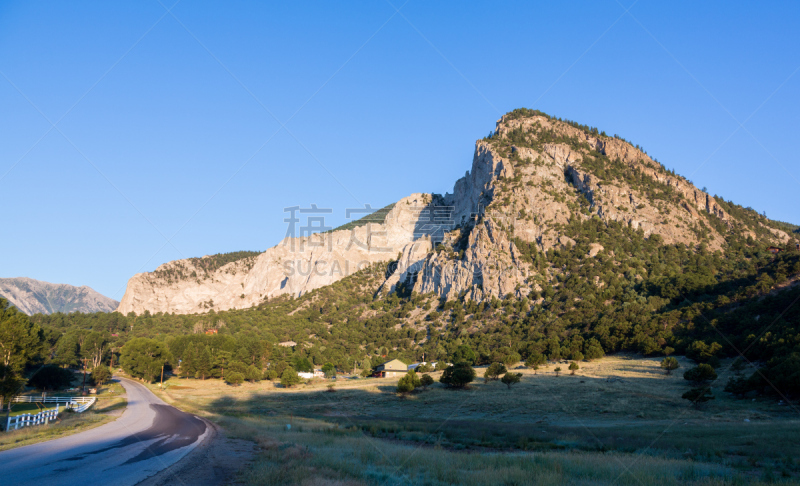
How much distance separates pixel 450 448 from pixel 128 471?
14442 millimetres

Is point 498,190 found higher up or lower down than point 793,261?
higher up

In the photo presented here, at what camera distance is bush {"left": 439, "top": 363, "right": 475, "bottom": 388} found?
164ft

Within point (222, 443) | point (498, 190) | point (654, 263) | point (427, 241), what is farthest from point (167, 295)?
point (222, 443)

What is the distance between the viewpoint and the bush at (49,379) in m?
53.1

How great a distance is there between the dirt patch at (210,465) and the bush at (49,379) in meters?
50.6

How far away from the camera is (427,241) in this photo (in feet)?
506

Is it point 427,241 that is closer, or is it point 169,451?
point 169,451

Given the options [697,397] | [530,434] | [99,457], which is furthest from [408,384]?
[99,457]

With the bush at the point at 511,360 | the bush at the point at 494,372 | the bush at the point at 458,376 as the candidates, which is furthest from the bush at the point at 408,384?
the bush at the point at 511,360

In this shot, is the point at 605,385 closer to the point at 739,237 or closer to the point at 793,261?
the point at 793,261

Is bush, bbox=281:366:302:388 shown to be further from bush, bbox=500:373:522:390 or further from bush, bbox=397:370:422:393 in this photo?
bush, bbox=500:373:522:390

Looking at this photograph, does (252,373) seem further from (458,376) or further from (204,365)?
(458,376)

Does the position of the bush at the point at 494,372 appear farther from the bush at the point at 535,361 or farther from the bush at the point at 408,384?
the bush at the point at 408,384

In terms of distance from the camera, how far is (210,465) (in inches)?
483
